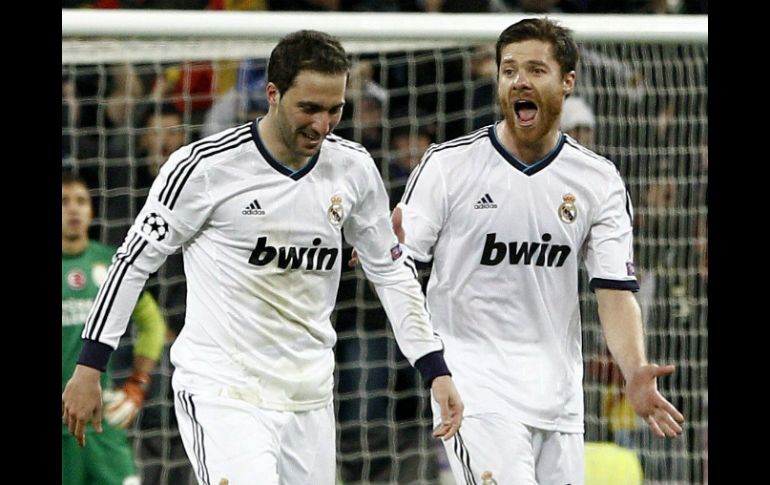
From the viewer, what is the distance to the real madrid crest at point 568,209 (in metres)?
5.70

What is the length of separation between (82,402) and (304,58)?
1.37 meters

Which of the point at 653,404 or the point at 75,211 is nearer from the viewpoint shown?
the point at 653,404

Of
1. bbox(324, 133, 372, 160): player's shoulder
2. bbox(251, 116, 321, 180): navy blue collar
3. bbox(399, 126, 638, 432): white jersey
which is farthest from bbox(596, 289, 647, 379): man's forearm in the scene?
bbox(251, 116, 321, 180): navy blue collar

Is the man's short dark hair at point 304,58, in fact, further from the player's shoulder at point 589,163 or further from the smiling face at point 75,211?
the smiling face at point 75,211

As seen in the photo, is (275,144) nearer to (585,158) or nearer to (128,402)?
(585,158)

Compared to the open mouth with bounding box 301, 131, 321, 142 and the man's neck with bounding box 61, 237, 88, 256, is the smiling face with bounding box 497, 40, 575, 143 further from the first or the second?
the man's neck with bounding box 61, 237, 88, 256

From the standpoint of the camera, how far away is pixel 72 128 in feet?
27.2

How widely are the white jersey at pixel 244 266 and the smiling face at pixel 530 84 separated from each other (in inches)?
28.4

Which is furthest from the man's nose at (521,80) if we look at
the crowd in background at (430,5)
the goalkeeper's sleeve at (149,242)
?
the crowd in background at (430,5)

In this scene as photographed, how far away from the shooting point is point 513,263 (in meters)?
5.64

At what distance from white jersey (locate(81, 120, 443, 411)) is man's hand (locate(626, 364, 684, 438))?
1.08 metres

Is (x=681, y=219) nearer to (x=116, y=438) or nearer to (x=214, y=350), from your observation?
(x=116, y=438)

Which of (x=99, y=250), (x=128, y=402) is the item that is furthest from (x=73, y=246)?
(x=128, y=402)

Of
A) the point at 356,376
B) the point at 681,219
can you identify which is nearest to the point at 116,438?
the point at 356,376
